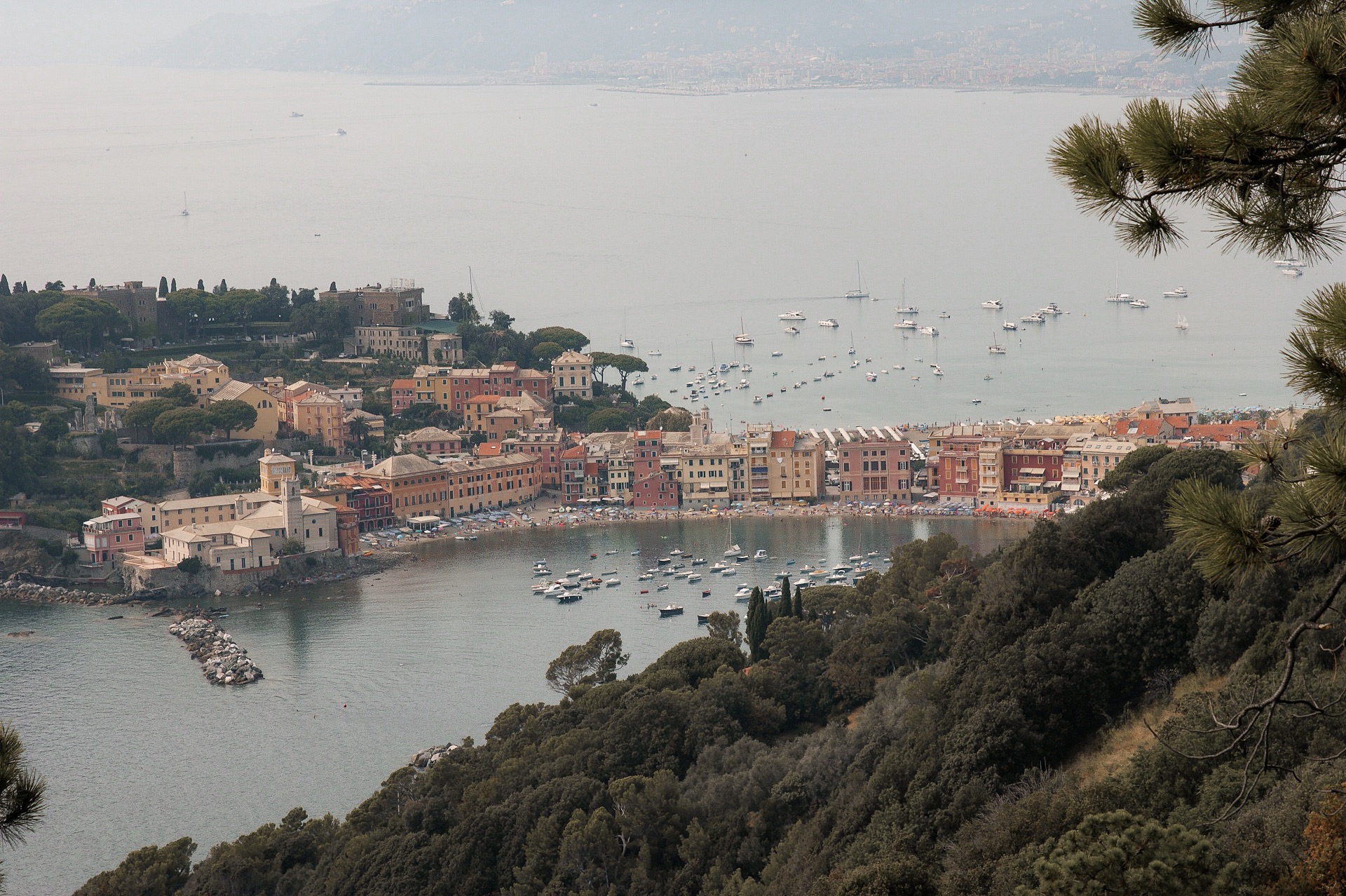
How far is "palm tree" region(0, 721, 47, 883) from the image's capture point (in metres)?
2.11

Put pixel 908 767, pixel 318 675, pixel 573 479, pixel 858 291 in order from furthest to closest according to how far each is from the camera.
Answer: pixel 858 291 < pixel 573 479 < pixel 318 675 < pixel 908 767

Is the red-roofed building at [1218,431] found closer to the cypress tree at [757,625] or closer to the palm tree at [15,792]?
the cypress tree at [757,625]

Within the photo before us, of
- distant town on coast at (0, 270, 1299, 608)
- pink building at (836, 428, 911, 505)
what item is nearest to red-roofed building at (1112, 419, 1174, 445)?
distant town on coast at (0, 270, 1299, 608)

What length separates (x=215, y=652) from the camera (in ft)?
47.7

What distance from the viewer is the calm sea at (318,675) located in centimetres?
1127

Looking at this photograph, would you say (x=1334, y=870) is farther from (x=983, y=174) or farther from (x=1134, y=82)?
(x=1134, y=82)

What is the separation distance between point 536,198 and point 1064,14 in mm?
45162

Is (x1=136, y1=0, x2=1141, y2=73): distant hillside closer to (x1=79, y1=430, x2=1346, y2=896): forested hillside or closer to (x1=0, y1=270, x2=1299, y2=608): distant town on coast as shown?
(x1=0, y1=270, x2=1299, y2=608): distant town on coast

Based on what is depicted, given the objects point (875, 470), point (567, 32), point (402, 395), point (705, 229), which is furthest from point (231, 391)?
point (567, 32)

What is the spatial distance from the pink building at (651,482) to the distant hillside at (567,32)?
77128 millimetres

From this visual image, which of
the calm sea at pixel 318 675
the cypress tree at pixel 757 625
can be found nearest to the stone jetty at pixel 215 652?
the calm sea at pixel 318 675

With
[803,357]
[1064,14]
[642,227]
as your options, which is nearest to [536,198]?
[642,227]

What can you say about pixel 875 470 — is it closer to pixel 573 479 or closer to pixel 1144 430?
pixel 1144 430

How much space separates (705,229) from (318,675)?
3607cm
